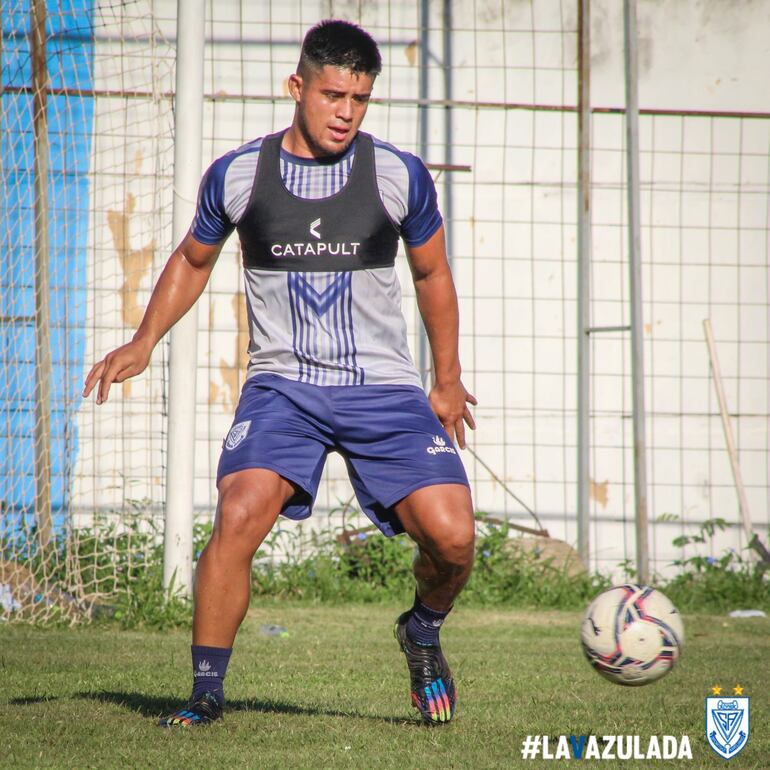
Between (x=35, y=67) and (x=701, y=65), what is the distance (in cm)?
563

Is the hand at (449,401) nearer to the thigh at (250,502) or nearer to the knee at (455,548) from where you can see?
the knee at (455,548)

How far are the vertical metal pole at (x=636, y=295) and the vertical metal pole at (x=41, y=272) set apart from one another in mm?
4292

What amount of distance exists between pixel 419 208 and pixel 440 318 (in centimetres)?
43

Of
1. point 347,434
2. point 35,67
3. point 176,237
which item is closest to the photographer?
point 347,434

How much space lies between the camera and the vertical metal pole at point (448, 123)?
985 centimetres

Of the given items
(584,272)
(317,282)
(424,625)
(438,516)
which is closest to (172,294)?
(317,282)

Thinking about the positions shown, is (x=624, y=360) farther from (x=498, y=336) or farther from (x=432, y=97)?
(x=432, y=97)

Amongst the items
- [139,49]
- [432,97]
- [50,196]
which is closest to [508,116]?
[432,97]

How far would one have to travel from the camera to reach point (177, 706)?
14.6 ft

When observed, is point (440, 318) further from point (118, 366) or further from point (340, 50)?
point (118, 366)

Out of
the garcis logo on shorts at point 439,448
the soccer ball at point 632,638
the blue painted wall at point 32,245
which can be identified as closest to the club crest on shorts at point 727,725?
the soccer ball at point 632,638

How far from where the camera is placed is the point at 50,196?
909 centimetres

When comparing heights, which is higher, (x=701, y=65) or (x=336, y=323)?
(x=701, y=65)

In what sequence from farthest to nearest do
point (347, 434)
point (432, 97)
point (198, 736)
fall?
point (432, 97)
point (347, 434)
point (198, 736)
